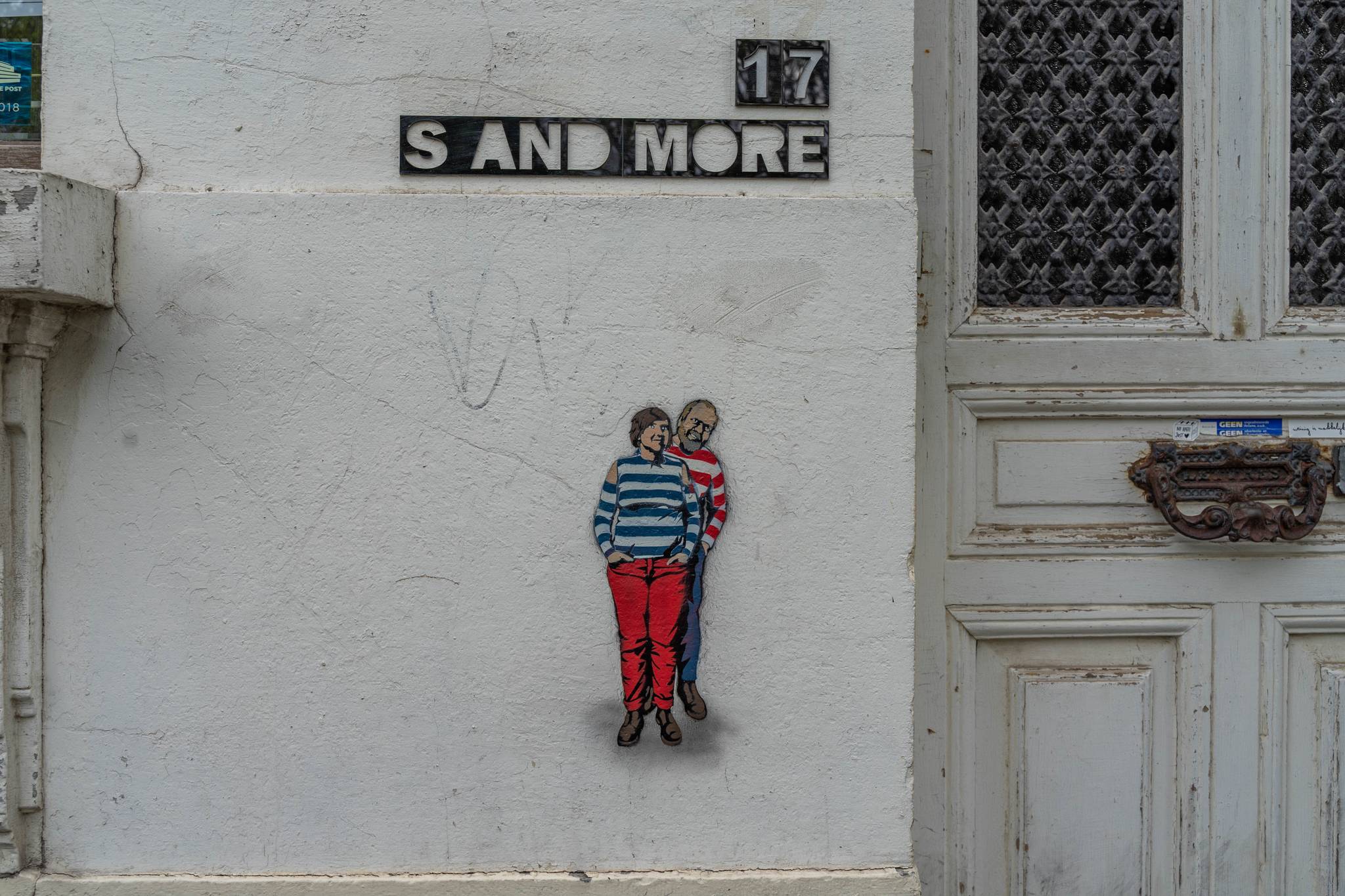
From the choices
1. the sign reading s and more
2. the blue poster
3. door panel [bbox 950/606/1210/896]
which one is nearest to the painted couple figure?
the sign reading s and more

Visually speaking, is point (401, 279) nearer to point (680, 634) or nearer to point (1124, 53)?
point (680, 634)

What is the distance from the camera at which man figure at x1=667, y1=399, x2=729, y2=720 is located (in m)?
2.51

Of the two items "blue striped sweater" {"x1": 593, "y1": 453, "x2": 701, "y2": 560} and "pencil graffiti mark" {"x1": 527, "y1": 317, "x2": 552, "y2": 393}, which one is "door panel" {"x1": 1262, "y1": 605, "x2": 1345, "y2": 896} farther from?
"pencil graffiti mark" {"x1": 527, "y1": 317, "x2": 552, "y2": 393}

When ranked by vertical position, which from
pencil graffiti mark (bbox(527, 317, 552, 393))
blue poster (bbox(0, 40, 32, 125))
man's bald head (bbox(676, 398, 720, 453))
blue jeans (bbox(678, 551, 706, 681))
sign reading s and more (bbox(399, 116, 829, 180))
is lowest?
blue jeans (bbox(678, 551, 706, 681))

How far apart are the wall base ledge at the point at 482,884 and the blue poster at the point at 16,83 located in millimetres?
1843

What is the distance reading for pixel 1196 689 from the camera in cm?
292

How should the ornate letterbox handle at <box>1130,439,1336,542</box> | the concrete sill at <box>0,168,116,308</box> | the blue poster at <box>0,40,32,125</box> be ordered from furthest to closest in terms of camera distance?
the ornate letterbox handle at <box>1130,439,1336,542</box> → the blue poster at <box>0,40,32,125</box> → the concrete sill at <box>0,168,116,308</box>

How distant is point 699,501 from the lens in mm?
2527

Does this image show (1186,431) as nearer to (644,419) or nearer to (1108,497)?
(1108,497)

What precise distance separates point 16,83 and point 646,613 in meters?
2.06

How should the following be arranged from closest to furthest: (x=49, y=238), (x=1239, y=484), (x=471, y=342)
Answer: (x=49, y=238)
(x=471, y=342)
(x=1239, y=484)

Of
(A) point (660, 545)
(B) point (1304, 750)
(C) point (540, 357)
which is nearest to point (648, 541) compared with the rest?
(A) point (660, 545)

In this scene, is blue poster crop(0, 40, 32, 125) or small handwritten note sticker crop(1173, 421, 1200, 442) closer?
blue poster crop(0, 40, 32, 125)

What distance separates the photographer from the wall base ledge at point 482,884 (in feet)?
8.18
